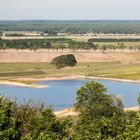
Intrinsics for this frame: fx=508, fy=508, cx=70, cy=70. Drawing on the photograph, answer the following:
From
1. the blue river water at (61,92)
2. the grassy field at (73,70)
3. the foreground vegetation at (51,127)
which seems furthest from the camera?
the grassy field at (73,70)

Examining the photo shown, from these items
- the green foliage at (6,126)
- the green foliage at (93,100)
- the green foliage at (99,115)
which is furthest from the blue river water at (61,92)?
the green foliage at (6,126)

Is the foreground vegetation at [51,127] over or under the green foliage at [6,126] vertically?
under

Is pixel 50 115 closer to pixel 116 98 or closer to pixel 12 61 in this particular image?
pixel 116 98

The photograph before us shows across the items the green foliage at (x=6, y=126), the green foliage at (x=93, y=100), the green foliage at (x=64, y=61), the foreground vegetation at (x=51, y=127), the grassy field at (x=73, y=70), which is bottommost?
the grassy field at (x=73, y=70)

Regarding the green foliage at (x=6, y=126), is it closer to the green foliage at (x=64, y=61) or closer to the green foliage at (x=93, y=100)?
the green foliage at (x=93, y=100)

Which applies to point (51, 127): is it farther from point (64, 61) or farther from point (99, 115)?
point (64, 61)

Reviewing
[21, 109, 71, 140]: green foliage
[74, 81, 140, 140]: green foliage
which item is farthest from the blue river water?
[21, 109, 71, 140]: green foliage

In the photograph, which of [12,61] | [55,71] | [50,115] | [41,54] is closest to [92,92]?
[50,115]

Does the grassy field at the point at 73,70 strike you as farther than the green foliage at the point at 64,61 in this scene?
No
